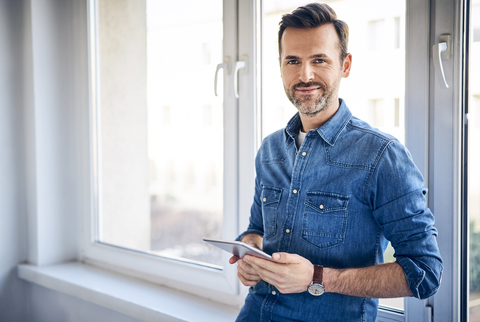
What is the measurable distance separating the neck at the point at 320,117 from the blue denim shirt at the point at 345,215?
1.1 inches

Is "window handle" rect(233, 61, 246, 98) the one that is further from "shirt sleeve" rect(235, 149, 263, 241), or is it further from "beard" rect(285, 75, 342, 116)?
"beard" rect(285, 75, 342, 116)

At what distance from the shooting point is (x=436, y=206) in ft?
3.35

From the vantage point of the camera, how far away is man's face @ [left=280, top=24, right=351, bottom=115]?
3.17 ft

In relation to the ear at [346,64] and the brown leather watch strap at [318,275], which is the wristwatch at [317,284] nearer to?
the brown leather watch strap at [318,275]

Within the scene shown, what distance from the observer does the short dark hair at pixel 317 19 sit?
3.15ft

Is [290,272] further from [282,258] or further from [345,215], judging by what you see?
[345,215]

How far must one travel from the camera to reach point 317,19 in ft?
3.15

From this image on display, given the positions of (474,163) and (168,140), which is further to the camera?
(168,140)

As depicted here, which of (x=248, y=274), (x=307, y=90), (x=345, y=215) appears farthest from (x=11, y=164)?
(x=345, y=215)

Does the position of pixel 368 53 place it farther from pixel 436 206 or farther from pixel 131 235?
pixel 131 235

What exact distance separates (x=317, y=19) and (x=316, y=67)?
4.6 inches

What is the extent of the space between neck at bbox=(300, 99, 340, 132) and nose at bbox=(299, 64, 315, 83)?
87 millimetres

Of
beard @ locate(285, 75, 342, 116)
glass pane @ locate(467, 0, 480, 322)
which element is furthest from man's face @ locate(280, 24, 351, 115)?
glass pane @ locate(467, 0, 480, 322)

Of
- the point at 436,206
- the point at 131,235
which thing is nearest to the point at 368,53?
the point at 436,206
